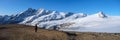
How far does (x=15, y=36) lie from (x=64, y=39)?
44.6 feet

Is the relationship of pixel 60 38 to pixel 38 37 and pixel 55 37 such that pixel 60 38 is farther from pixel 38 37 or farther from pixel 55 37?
pixel 38 37

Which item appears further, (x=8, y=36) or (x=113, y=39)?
(x=113, y=39)

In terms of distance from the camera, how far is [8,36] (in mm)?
45375

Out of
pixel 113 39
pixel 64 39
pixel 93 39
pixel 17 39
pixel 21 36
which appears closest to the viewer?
pixel 17 39

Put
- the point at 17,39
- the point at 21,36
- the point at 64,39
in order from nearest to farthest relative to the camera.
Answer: the point at 17,39, the point at 21,36, the point at 64,39

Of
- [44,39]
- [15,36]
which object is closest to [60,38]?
[44,39]

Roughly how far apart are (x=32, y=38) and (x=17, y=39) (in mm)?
4266

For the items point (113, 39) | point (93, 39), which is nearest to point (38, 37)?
point (93, 39)

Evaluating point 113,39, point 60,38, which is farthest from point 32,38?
point 113,39

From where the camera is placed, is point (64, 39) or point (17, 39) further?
point (64, 39)

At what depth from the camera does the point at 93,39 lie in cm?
6494

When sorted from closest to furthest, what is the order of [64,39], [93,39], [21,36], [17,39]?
[17,39]
[21,36]
[64,39]
[93,39]

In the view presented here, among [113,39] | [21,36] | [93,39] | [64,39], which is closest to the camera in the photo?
[21,36]

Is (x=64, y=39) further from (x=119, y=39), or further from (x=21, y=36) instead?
(x=119, y=39)
